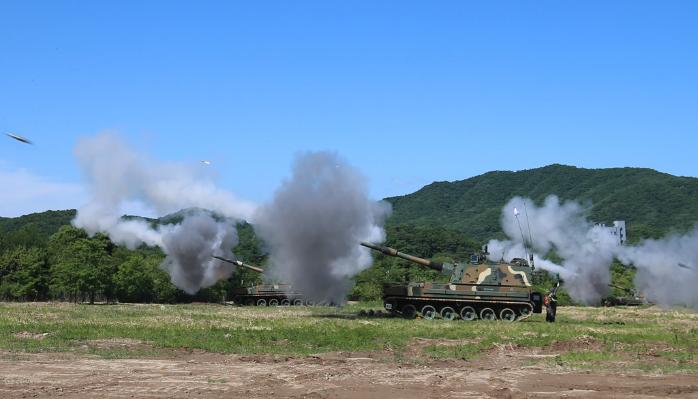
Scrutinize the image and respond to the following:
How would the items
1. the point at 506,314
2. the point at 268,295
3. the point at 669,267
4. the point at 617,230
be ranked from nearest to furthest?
1. the point at 506,314
2. the point at 669,267
3. the point at 268,295
4. the point at 617,230

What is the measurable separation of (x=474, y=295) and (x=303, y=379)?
20.9 meters

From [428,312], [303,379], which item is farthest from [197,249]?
[303,379]

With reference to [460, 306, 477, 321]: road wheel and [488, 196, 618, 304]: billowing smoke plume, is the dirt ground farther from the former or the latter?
[488, 196, 618, 304]: billowing smoke plume

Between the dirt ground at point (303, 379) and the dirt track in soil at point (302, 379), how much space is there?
0.07ft

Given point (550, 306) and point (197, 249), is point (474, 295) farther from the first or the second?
point (197, 249)

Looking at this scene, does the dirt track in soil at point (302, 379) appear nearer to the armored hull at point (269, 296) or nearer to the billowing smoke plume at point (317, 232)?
the billowing smoke plume at point (317, 232)

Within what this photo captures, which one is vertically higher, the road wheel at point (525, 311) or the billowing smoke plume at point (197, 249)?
the billowing smoke plume at point (197, 249)

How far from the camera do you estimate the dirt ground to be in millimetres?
17312

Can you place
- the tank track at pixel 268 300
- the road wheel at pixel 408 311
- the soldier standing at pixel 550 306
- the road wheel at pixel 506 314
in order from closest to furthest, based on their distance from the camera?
the soldier standing at pixel 550 306 → the road wheel at pixel 506 314 → the road wheel at pixel 408 311 → the tank track at pixel 268 300

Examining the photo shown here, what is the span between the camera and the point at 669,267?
153 feet

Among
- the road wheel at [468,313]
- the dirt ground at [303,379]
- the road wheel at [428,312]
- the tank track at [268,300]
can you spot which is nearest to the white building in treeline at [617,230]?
the tank track at [268,300]

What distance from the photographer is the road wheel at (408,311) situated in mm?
39625

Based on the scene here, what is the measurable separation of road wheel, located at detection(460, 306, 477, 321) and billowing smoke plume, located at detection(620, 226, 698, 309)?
1372 centimetres

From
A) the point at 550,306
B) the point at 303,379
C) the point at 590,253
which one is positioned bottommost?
the point at 303,379
